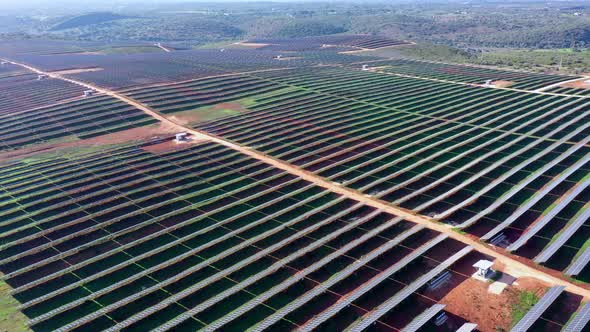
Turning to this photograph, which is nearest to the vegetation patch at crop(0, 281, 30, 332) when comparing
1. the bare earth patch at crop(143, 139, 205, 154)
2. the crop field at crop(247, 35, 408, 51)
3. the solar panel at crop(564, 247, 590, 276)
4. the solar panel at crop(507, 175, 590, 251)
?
the bare earth patch at crop(143, 139, 205, 154)

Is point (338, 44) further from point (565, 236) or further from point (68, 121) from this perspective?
point (565, 236)

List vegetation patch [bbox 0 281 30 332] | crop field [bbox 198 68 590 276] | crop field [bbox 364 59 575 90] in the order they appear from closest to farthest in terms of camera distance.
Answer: vegetation patch [bbox 0 281 30 332] < crop field [bbox 198 68 590 276] < crop field [bbox 364 59 575 90]

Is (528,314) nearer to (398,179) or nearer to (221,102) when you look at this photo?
(398,179)

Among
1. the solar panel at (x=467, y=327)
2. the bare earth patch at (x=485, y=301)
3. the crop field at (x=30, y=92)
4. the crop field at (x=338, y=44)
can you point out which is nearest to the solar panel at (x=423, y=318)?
the bare earth patch at (x=485, y=301)

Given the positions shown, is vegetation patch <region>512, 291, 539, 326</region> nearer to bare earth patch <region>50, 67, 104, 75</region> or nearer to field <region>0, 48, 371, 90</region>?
field <region>0, 48, 371, 90</region>

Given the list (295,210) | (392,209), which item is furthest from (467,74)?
(295,210)

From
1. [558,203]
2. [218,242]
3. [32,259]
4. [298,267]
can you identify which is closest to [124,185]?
[32,259]
